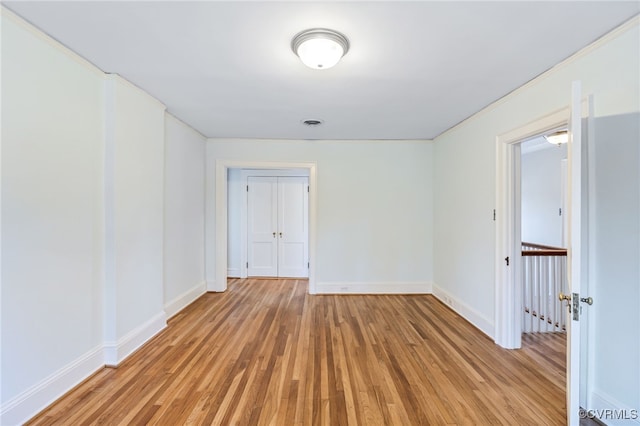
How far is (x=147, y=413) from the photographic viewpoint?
70.7 inches

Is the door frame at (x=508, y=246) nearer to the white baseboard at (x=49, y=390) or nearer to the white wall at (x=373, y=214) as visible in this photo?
the white wall at (x=373, y=214)

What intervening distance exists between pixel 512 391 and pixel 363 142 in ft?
11.5

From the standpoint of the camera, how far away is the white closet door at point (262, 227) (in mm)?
5543

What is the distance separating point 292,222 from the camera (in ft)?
18.2

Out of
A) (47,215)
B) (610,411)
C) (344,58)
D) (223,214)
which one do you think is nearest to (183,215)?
(223,214)

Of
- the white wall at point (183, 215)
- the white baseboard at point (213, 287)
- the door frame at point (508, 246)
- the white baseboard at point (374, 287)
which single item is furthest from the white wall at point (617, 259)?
the white baseboard at point (213, 287)

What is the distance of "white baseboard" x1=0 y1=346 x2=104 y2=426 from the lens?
5.27ft

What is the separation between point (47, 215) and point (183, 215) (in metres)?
1.87

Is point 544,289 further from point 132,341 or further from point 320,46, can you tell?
point 132,341

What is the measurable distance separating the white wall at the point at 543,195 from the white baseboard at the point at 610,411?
12.7 ft

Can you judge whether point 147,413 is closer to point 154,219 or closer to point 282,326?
point 282,326

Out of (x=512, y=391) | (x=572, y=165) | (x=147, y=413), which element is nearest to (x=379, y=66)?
(x=572, y=165)

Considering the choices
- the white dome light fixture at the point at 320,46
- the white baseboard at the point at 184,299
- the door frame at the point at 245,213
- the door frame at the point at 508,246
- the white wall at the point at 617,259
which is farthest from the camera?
the door frame at the point at 245,213

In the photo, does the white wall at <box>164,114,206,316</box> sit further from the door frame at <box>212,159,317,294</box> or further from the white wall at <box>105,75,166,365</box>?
the white wall at <box>105,75,166,365</box>
